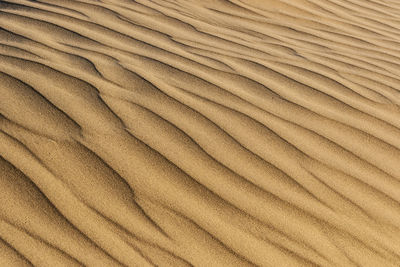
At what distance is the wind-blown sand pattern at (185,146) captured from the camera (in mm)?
1808

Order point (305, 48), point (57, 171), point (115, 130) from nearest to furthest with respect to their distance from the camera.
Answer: point (57, 171), point (115, 130), point (305, 48)

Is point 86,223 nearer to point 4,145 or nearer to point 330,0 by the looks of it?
point 4,145

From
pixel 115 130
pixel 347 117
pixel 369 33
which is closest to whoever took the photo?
pixel 115 130

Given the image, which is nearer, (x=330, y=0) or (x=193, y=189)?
(x=193, y=189)

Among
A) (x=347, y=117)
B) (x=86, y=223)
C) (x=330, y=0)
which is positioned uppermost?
(x=330, y=0)

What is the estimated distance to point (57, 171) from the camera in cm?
196

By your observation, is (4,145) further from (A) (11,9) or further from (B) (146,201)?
(A) (11,9)

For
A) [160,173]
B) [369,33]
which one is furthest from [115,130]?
[369,33]

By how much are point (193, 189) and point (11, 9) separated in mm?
1695

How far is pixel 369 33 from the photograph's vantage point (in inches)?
149

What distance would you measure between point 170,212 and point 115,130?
44cm

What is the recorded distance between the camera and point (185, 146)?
85.2 inches

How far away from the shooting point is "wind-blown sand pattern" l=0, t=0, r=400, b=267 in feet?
5.93

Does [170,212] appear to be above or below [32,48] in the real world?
below
